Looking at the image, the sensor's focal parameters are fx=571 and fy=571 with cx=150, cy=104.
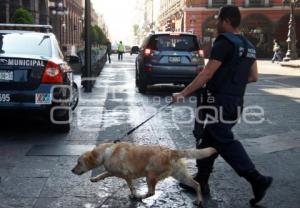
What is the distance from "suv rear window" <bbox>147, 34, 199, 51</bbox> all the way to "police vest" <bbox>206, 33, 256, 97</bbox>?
10786mm

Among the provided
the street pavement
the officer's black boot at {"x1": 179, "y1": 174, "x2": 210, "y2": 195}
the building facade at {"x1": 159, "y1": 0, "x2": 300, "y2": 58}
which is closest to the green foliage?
the building facade at {"x1": 159, "y1": 0, "x2": 300, "y2": 58}

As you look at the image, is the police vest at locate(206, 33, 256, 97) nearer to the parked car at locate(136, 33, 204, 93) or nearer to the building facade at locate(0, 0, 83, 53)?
the parked car at locate(136, 33, 204, 93)

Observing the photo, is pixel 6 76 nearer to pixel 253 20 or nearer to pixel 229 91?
pixel 229 91

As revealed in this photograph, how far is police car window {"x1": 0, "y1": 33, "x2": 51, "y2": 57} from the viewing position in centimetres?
867

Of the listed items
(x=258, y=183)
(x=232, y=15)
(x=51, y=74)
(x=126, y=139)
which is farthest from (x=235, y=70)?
(x=51, y=74)

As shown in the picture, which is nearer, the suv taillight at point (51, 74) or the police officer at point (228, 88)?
the police officer at point (228, 88)

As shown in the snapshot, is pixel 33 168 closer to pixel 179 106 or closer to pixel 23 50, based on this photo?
pixel 23 50

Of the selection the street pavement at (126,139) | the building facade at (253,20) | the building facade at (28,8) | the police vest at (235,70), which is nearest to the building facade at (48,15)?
the building facade at (28,8)

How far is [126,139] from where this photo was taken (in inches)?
334

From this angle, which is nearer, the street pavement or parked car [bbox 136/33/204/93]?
the street pavement

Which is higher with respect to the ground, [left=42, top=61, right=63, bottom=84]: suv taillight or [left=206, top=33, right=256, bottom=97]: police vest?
[left=206, top=33, right=256, bottom=97]: police vest

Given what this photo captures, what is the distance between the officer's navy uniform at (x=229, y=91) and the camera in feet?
16.6

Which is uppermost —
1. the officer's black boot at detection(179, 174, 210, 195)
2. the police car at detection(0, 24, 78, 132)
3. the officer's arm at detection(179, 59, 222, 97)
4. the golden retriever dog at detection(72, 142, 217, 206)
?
the officer's arm at detection(179, 59, 222, 97)

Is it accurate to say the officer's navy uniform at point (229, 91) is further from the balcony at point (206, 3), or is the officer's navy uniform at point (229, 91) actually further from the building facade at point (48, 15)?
the balcony at point (206, 3)
